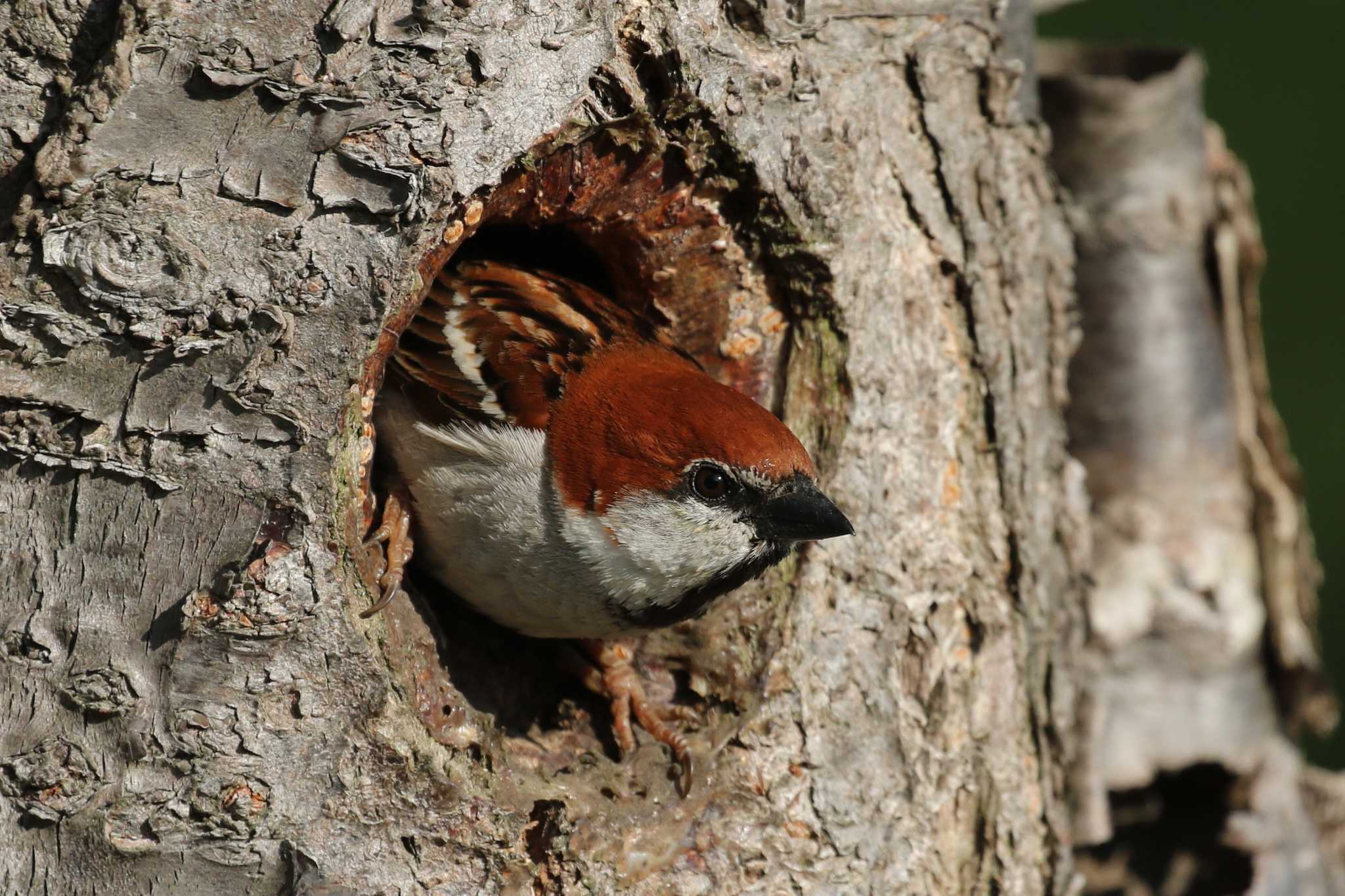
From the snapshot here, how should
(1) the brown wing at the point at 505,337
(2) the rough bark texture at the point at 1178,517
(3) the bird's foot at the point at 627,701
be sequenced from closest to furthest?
1. (1) the brown wing at the point at 505,337
2. (3) the bird's foot at the point at 627,701
3. (2) the rough bark texture at the point at 1178,517

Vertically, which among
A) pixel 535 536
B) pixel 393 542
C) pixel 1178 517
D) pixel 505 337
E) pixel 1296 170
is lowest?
pixel 393 542

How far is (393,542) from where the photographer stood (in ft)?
8.64

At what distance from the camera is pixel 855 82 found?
276 cm

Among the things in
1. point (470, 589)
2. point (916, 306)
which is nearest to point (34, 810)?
point (470, 589)

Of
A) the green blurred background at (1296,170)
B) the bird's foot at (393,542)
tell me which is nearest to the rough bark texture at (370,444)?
the bird's foot at (393,542)

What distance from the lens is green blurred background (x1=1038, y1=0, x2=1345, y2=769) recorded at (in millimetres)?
6246

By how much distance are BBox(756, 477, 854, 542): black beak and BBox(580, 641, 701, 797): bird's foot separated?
529 mm

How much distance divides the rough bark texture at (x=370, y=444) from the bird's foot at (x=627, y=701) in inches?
2.2

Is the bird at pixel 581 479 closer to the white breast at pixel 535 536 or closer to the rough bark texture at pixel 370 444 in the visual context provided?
the white breast at pixel 535 536

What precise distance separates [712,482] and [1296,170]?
5.17 meters

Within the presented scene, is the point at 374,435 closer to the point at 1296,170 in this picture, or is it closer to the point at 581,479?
the point at 581,479

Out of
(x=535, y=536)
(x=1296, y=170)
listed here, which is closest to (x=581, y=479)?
(x=535, y=536)

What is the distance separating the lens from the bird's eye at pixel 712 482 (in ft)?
8.37

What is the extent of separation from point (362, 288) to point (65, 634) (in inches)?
29.2
